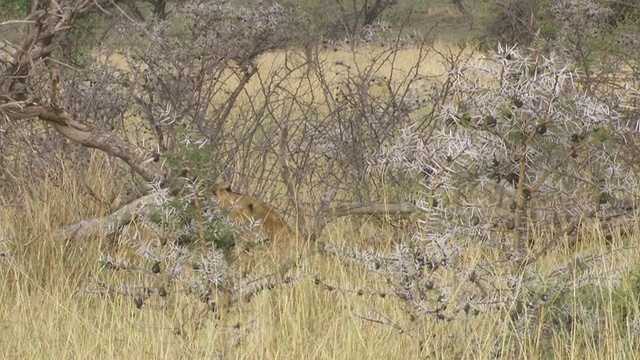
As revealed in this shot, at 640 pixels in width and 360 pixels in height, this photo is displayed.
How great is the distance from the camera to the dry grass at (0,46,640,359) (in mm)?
3051

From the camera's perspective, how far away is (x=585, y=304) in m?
3.31

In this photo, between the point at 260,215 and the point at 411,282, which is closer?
the point at 411,282

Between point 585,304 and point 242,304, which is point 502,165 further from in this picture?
point 242,304

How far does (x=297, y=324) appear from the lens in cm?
333

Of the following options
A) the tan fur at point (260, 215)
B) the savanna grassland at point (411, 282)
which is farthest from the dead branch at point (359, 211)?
the savanna grassland at point (411, 282)

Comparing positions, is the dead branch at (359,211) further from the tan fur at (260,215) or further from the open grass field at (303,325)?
the open grass field at (303,325)

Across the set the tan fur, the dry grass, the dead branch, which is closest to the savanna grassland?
the dry grass

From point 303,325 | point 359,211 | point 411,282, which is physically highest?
point 359,211

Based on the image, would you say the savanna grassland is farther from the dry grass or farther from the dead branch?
the dead branch

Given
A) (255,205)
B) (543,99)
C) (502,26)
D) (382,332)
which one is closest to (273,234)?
(255,205)

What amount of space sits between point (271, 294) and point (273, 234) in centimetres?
84

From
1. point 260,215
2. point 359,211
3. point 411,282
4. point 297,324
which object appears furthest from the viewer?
point 359,211

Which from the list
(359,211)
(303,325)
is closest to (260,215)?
(359,211)

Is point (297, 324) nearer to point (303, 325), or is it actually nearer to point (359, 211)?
Result: point (303, 325)
